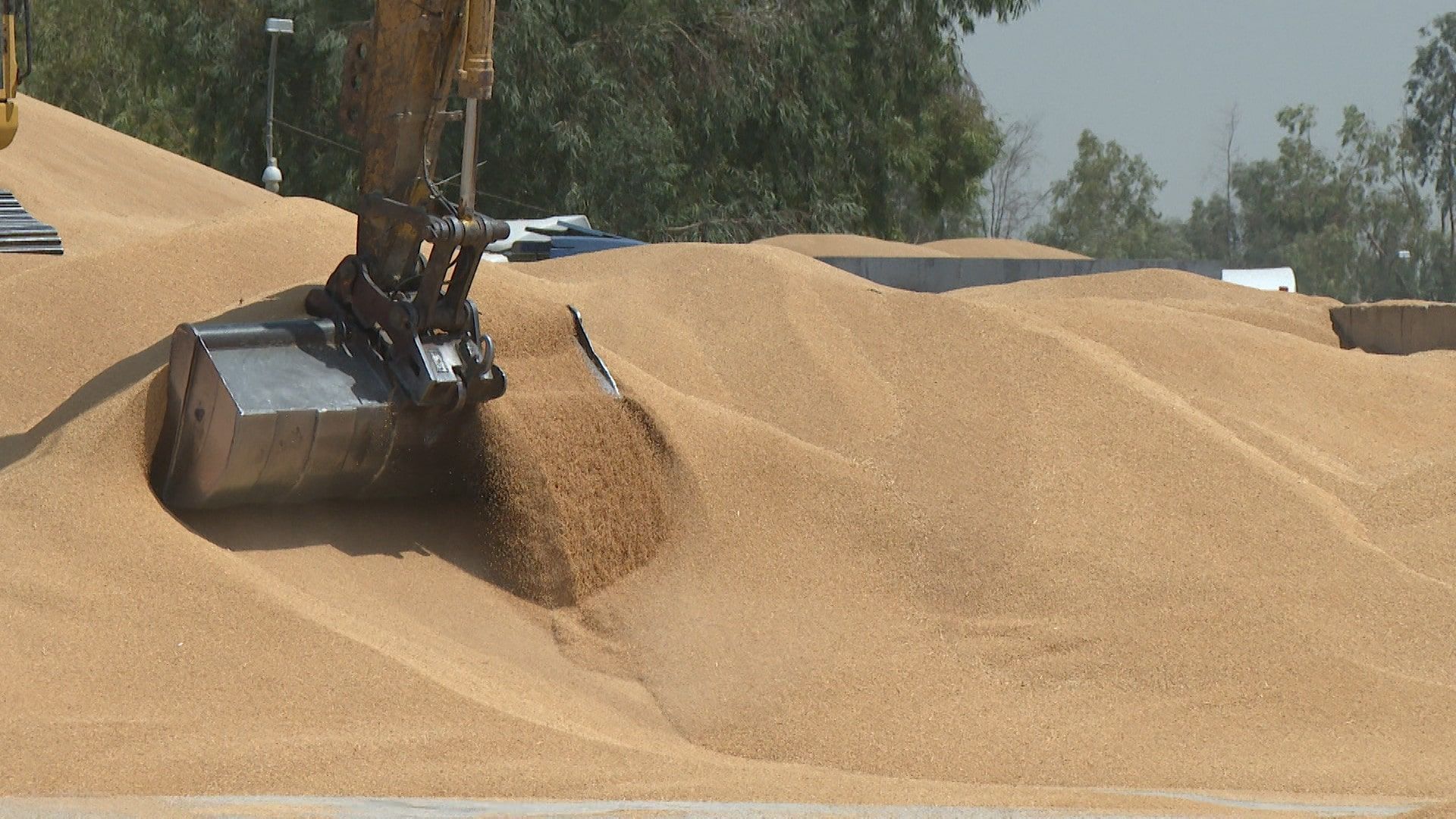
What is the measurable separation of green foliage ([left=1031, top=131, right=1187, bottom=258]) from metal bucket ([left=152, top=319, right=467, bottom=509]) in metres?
49.8

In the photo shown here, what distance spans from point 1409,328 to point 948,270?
4.51 m

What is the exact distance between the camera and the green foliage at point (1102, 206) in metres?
53.5

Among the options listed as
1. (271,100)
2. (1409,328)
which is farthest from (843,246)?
(1409,328)

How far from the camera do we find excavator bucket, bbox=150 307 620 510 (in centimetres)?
479

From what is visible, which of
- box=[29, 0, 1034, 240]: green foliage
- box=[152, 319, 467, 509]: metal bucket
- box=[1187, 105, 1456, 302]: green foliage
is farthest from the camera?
box=[1187, 105, 1456, 302]: green foliage

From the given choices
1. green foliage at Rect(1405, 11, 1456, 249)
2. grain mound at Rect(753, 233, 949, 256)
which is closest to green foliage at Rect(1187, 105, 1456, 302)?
green foliage at Rect(1405, 11, 1456, 249)

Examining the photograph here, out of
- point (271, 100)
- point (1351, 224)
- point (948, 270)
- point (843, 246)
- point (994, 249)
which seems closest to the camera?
point (948, 270)

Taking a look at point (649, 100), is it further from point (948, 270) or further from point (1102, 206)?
point (1102, 206)

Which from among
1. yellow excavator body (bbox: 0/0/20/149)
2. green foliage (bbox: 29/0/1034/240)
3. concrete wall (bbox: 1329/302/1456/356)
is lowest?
concrete wall (bbox: 1329/302/1456/356)

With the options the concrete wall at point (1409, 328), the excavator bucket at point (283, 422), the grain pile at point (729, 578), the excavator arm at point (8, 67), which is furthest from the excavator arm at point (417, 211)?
the concrete wall at point (1409, 328)

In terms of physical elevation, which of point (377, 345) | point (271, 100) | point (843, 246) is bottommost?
point (377, 345)

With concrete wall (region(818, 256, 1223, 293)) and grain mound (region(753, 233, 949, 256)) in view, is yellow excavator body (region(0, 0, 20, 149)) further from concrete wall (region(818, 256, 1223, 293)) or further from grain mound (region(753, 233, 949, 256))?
grain mound (region(753, 233, 949, 256))

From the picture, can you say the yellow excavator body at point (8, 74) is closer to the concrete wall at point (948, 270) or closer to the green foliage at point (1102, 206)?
the concrete wall at point (948, 270)

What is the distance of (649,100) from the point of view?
81.6 feet
